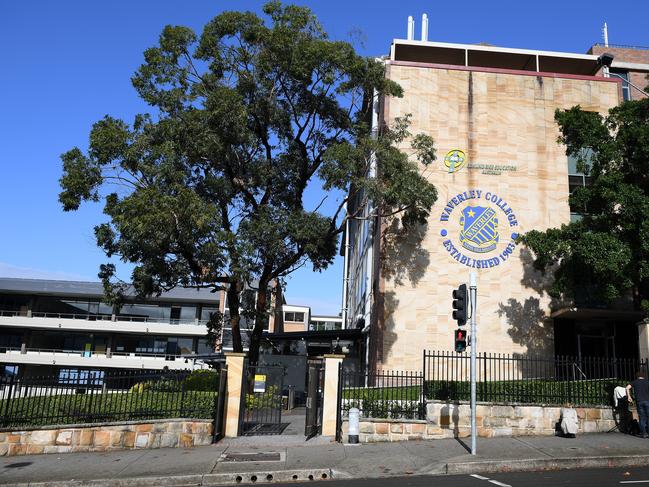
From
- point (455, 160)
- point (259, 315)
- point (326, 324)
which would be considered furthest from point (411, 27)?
point (326, 324)

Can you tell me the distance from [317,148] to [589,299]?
1233 cm

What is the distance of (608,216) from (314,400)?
11.5 m

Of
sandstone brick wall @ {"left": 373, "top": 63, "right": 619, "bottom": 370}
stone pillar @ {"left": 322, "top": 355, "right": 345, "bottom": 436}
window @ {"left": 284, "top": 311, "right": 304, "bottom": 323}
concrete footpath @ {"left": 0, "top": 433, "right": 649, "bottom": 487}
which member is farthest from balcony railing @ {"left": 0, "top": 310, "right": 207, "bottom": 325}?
concrete footpath @ {"left": 0, "top": 433, "right": 649, "bottom": 487}

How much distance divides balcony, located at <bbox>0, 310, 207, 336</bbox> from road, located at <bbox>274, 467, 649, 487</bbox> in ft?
139

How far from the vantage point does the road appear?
9.77 m

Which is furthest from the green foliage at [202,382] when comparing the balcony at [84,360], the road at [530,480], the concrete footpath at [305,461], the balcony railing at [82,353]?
the balcony railing at [82,353]

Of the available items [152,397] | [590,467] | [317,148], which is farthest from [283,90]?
[590,467]

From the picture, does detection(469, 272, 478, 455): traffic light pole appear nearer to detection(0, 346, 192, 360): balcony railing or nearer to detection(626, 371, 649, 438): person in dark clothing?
detection(626, 371, 649, 438): person in dark clothing

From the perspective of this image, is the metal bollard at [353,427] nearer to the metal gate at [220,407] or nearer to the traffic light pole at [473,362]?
the traffic light pole at [473,362]

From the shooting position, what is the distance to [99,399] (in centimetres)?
1384

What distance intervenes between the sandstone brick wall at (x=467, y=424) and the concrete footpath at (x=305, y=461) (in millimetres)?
414

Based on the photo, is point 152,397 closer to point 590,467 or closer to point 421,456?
point 421,456

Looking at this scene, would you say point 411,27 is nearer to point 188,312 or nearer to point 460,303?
point 460,303

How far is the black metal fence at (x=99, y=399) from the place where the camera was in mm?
13375
